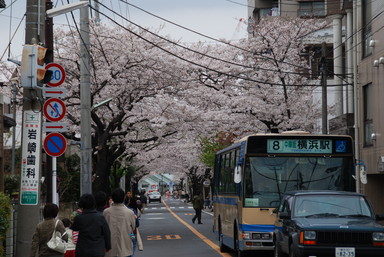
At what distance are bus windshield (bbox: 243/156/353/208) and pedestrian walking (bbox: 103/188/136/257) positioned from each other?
5.83m

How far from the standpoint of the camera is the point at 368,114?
31.3 m

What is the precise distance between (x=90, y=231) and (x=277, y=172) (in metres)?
7.61

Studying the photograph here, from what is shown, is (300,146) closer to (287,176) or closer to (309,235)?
(287,176)

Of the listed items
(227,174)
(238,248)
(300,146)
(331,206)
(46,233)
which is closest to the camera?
(46,233)

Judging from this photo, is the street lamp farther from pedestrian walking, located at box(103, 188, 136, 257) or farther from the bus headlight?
pedestrian walking, located at box(103, 188, 136, 257)

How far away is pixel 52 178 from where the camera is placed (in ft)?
58.4

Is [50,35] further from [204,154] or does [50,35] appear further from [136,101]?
[204,154]

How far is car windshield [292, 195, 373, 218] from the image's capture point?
14.2 meters

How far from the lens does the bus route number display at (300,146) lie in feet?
56.0

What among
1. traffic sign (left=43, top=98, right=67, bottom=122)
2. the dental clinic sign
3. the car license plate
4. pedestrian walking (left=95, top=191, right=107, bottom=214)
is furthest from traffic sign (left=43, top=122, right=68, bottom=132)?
the car license plate

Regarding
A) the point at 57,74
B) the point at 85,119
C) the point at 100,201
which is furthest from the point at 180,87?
the point at 100,201

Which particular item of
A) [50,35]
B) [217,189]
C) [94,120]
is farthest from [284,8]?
[50,35]

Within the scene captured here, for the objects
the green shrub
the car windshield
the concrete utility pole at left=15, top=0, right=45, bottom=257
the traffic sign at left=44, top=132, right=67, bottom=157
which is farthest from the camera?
the traffic sign at left=44, top=132, right=67, bottom=157

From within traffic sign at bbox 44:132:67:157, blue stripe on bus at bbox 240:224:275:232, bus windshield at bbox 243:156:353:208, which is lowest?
blue stripe on bus at bbox 240:224:275:232
